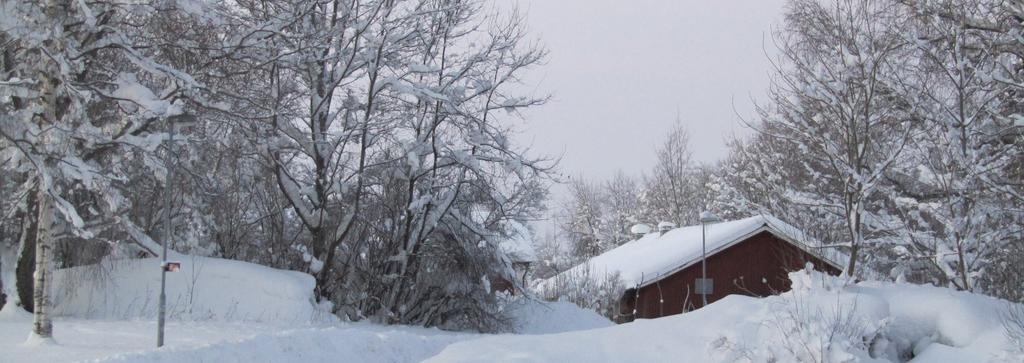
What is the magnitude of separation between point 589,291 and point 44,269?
2219 centimetres

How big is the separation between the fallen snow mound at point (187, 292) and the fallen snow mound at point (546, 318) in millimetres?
7542

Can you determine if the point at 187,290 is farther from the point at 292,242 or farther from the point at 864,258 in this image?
the point at 864,258

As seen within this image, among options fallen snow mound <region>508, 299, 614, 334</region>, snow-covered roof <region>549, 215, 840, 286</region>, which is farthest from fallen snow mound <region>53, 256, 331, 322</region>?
snow-covered roof <region>549, 215, 840, 286</region>

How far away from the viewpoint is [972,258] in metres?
16.8

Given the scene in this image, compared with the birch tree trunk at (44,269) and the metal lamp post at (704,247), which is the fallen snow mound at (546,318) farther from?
the birch tree trunk at (44,269)

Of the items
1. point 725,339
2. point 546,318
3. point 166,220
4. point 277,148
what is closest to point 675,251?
point 546,318

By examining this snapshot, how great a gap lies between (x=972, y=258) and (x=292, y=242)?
16306mm

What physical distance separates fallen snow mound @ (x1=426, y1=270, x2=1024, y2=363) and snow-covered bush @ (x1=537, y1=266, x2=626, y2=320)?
21.8m

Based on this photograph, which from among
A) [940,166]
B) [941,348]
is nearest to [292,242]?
[940,166]

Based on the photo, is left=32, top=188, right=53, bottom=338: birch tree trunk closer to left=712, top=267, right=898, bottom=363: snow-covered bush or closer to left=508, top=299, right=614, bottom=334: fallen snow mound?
left=712, top=267, right=898, bottom=363: snow-covered bush

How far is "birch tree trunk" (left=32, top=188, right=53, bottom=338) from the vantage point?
14602 millimetres

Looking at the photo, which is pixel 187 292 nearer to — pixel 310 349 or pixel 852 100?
pixel 310 349

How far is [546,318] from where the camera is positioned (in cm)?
2758

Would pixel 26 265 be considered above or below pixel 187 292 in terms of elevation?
above
